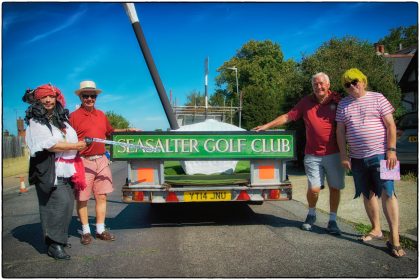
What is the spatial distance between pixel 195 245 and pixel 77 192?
5.19 ft

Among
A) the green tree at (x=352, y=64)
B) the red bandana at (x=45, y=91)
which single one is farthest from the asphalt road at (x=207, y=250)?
the green tree at (x=352, y=64)

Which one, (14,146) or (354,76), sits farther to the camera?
(14,146)

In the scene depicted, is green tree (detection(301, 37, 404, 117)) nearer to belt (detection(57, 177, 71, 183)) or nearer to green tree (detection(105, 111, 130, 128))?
belt (detection(57, 177, 71, 183))

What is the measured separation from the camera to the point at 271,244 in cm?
470

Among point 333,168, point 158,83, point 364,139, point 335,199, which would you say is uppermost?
point 158,83

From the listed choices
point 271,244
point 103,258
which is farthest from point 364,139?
point 103,258

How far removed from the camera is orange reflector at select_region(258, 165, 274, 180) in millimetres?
5465

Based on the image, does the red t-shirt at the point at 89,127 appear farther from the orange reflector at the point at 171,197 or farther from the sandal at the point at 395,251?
the sandal at the point at 395,251

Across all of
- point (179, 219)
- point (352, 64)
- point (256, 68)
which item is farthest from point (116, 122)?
point (179, 219)

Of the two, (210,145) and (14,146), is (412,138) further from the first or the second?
(14,146)

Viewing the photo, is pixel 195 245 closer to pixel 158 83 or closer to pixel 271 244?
pixel 271 244

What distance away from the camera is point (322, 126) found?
518 centimetres

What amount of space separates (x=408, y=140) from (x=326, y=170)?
530 centimetres

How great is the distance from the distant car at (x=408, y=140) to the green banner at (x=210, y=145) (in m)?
5.31
